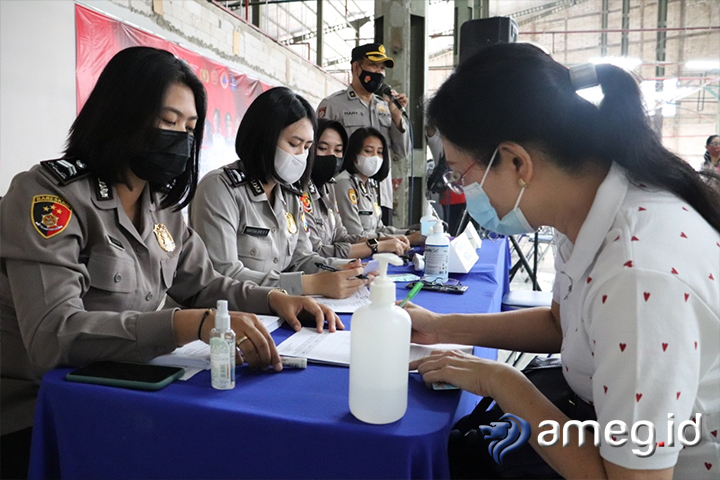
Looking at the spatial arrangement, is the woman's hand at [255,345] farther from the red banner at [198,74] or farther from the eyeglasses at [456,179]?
the red banner at [198,74]

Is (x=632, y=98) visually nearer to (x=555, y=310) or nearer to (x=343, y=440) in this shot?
(x=555, y=310)

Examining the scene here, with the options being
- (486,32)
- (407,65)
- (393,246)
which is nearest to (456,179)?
(393,246)

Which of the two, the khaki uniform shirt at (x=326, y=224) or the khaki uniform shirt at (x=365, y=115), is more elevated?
the khaki uniform shirt at (x=365, y=115)

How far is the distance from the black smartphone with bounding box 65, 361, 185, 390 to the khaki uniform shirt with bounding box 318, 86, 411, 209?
261 centimetres

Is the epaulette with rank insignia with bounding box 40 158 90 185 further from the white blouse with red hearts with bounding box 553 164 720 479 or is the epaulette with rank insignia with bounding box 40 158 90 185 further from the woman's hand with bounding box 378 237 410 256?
the woman's hand with bounding box 378 237 410 256

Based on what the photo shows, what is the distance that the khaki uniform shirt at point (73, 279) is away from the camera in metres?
0.90

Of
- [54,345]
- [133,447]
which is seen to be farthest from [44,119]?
[133,447]

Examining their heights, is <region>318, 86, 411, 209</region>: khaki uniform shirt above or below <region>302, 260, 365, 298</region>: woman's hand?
above

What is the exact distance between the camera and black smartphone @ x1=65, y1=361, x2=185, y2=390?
30.9 inches

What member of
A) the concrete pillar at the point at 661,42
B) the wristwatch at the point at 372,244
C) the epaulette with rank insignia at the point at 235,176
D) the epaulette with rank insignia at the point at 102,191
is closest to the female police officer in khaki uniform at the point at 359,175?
the wristwatch at the point at 372,244

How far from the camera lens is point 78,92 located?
3068 mm

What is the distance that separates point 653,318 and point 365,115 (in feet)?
10.1

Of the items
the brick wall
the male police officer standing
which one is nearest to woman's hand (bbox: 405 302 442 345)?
the male police officer standing

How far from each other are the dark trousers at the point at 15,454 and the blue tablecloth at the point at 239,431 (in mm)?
241
